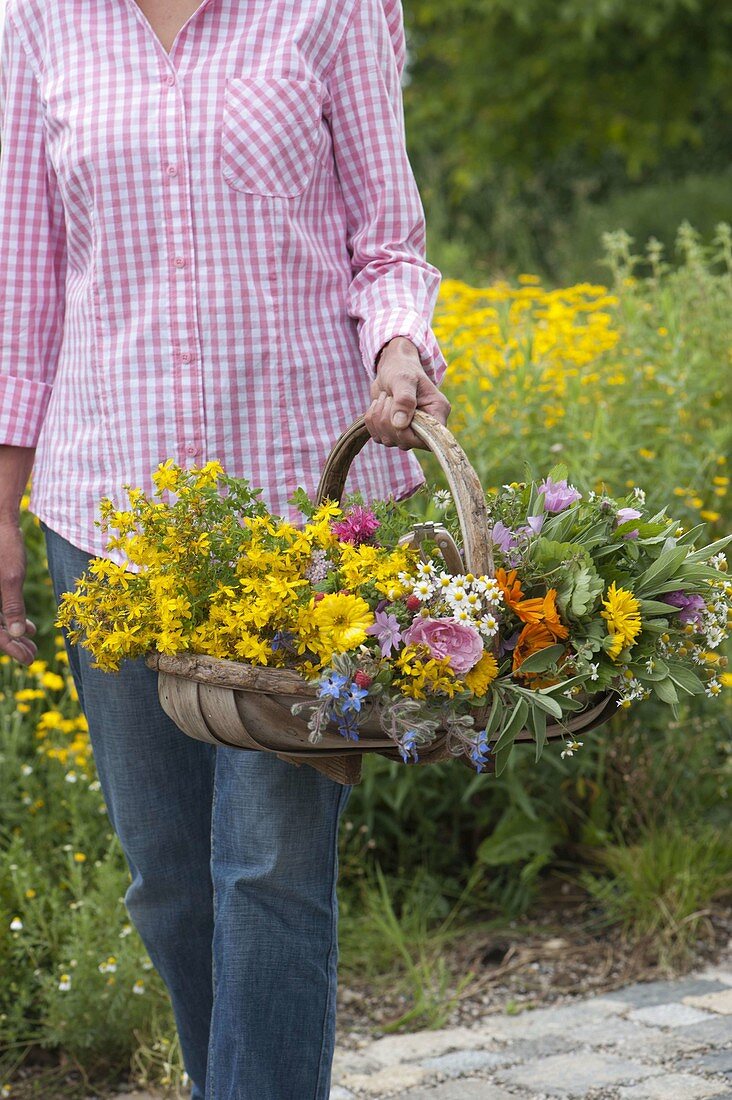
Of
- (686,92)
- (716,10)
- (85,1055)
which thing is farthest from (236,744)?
(686,92)

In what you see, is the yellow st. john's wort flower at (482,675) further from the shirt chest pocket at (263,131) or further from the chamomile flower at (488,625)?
the shirt chest pocket at (263,131)

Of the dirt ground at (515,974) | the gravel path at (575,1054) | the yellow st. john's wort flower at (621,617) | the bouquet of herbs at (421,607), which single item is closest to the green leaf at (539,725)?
the bouquet of herbs at (421,607)

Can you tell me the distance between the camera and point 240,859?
1.83m

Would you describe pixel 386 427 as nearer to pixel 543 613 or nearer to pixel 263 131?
pixel 543 613

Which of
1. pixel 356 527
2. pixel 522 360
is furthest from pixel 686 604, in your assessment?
pixel 522 360

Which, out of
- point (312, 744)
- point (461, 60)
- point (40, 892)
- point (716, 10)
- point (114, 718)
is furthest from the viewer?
point (461, 60)

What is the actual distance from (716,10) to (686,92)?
1.01m

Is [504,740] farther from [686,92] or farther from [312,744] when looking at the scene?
[686,92]

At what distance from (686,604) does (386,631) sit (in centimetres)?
39

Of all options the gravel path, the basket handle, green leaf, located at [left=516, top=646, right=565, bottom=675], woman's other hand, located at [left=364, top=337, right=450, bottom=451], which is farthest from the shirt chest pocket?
the gravel path

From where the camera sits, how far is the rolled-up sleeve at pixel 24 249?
6.53 ft

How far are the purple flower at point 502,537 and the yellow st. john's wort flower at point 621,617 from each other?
140 millimetres

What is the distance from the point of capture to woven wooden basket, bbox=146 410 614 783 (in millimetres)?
1521

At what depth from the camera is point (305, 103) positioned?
1.87 metres
